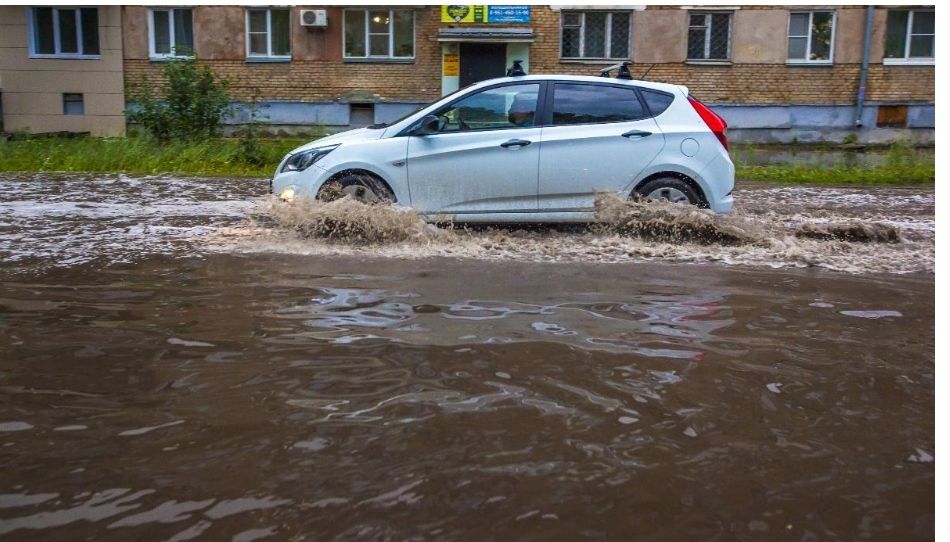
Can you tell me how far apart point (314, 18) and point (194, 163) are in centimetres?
707

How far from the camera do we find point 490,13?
20188 mm

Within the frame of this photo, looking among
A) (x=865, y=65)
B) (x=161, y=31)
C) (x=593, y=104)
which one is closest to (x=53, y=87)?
(x=161, y=31)

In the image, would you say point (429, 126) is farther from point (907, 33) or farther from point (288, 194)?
point (907, 33)

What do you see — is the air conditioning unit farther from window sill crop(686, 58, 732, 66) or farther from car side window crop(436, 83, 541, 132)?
car side window crop(436, 83, 541, 132)

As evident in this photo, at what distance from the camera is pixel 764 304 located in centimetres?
552

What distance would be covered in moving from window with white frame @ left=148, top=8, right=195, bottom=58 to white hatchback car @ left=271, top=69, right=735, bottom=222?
15196mm

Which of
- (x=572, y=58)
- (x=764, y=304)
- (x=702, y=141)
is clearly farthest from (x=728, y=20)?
(x=764, y=304)

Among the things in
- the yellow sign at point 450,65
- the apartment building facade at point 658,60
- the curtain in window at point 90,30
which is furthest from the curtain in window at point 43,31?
Answer: the yellow sign at point 450,65

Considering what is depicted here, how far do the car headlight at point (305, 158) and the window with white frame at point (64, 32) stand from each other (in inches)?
633

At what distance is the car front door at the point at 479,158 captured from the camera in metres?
7.66

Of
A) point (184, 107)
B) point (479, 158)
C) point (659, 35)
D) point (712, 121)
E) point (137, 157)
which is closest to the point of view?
point (479, 158)

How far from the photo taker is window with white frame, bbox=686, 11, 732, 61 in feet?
68.1

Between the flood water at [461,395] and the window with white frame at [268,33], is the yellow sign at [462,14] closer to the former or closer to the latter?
the window with white frame at [268,33]

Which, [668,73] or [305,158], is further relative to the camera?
[668,73]
